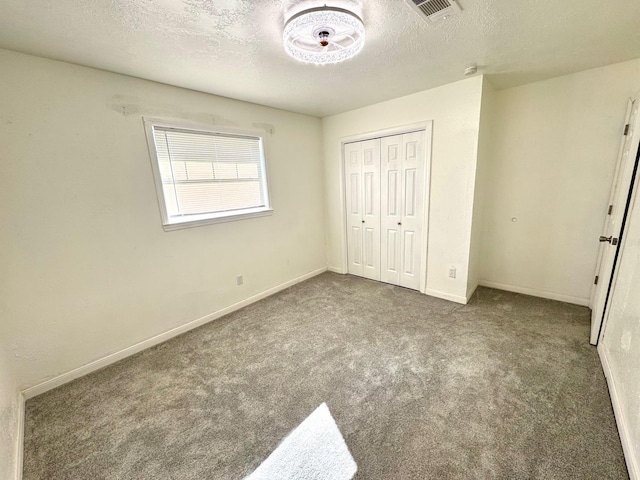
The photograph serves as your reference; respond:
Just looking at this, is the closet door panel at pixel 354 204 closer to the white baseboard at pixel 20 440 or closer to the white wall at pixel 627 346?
the white wall at pixel 627 346

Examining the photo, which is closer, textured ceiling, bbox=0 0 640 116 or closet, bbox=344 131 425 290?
textured ceiling, bbox=0 0 640 116

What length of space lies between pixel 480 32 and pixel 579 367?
8.22 ft

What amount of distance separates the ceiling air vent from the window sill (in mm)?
2361

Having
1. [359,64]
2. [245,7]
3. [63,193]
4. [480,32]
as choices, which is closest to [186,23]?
[245,7]

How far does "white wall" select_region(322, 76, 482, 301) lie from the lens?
2.61 m

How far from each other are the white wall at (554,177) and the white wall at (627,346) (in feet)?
3.31

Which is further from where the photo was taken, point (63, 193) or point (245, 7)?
point (63, 193)

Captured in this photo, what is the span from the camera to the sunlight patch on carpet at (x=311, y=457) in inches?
51.1

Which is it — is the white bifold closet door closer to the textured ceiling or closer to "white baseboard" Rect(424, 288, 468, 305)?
"white baseboard" Rect(424, 288, 468, 305)

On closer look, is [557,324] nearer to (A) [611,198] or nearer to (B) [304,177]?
(A) [611,198]

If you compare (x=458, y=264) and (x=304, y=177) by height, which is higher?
(x=304, y=177)

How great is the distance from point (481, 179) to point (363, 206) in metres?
1.45

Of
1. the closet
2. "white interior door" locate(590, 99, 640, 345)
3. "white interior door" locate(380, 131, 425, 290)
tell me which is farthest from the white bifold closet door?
"white interior door" locate(590, 99, 640, 345)

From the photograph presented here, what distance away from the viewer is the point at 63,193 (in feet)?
6.25
